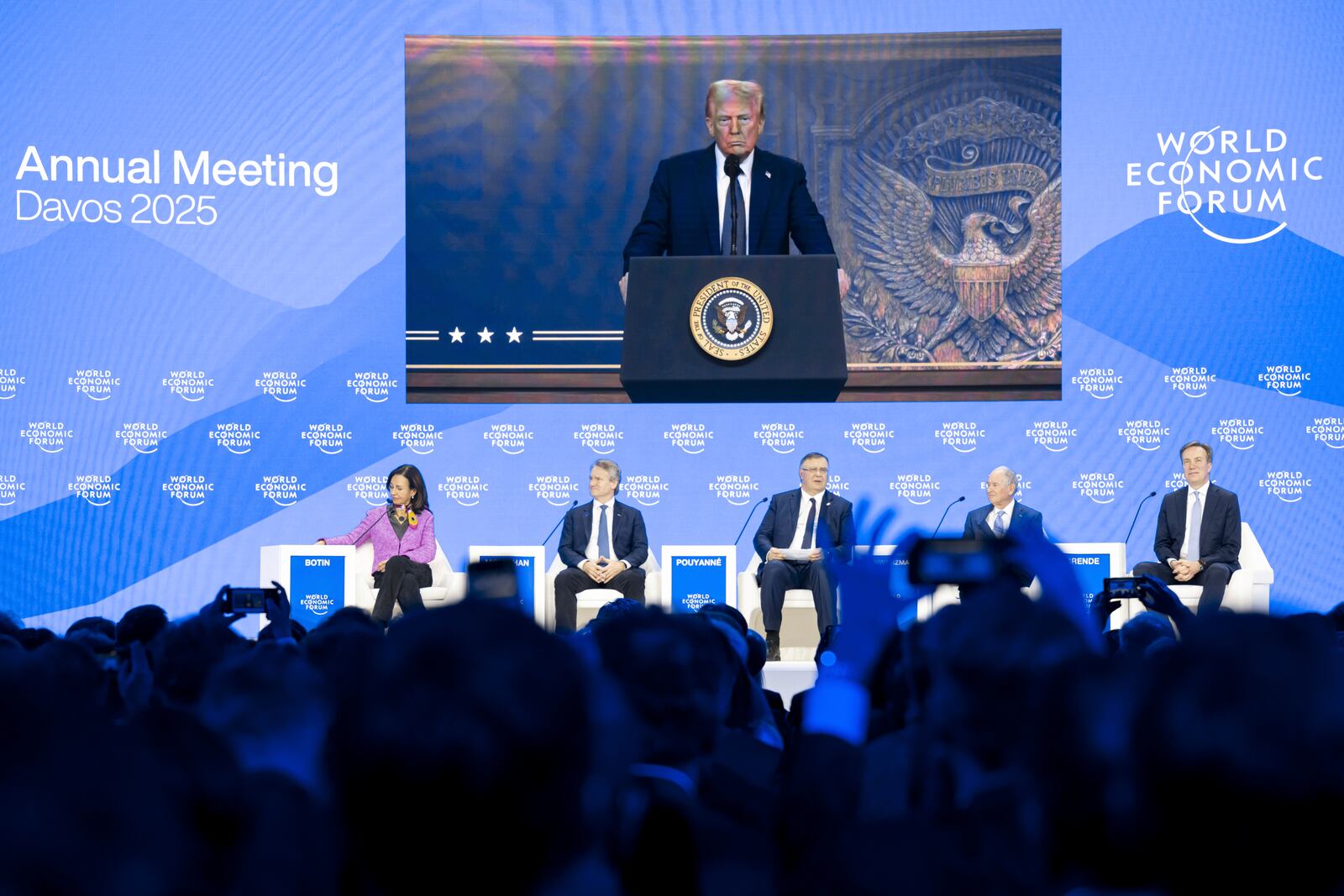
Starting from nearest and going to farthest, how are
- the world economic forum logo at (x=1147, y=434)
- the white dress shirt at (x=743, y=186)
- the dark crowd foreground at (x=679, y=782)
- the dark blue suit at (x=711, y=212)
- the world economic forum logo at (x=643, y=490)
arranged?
1. the dark crowd foreground at (x=679, y=782)
2. the dark blue suit at (x=711, y=212)
3. the white dress shirt at (x=743, y=186)
4. the world economic forum logo at (x=1147, y=434)
5. the world economic forum logo at (x=643, y=490)

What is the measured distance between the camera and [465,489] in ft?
32.6

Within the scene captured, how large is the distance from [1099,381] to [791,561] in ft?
8.82

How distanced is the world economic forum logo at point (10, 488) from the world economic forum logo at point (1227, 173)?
8379mm

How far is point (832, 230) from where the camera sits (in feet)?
32.8

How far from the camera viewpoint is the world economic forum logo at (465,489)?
9922 mm

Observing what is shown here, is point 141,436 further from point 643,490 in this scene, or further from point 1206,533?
point 1206,533

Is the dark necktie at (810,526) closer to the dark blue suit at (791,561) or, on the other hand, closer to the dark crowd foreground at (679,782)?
the dark blue suit at (791,561)

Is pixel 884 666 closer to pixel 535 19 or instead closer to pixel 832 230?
pixel 832 230

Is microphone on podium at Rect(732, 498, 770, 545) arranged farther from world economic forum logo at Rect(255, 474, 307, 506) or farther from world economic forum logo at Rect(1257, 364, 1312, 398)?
world economic forum logo at Rect(1257, 364, 1312, 398)

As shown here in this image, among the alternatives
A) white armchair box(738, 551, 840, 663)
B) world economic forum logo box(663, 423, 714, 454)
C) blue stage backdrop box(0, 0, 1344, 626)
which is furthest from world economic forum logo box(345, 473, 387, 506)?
white armchair box(738, 551, 840, 663)

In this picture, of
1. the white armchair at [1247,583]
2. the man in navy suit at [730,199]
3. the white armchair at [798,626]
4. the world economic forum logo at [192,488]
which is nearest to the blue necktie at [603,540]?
the white armchair at [798,626]

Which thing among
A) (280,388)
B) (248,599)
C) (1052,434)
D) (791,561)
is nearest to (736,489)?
(791,561)

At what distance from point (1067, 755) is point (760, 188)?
8072mm

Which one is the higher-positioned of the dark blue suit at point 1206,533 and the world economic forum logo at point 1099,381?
the world economic forum logo at point 1099,381
